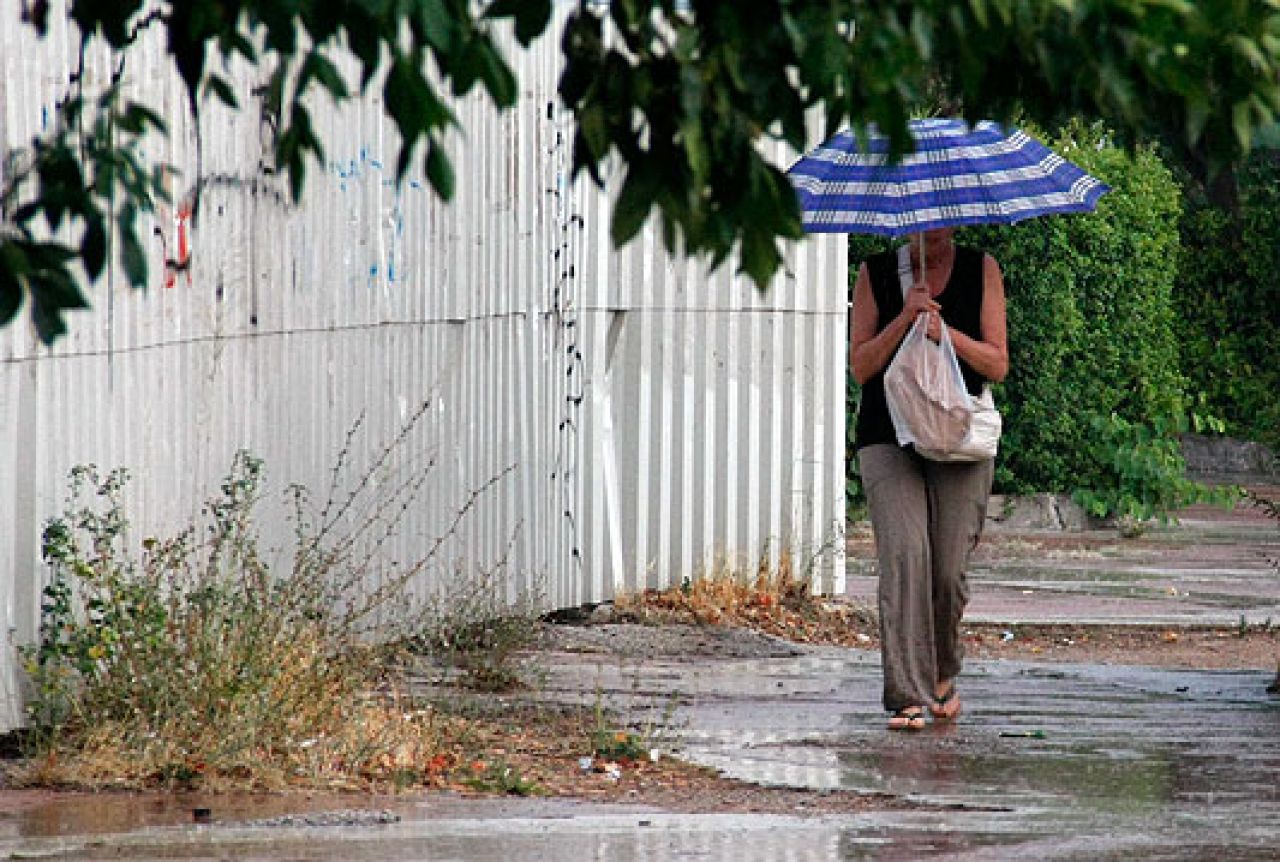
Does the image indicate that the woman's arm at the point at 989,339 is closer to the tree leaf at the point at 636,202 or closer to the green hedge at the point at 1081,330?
the tree leaf at the point at 636,202

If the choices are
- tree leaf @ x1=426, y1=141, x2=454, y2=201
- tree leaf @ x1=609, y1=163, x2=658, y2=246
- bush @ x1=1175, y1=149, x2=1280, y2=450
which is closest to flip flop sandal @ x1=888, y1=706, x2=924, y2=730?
tree leaf @ x1=609, y1=163, x2=658, y2=246

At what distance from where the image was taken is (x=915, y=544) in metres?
9.22

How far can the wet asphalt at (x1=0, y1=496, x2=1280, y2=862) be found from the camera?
6.77 metres

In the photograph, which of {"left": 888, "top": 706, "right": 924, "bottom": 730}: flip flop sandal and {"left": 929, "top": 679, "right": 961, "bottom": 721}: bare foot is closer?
{"left": 888, "top": 706, "right": 924, "bottom": 730}: flip flop sandal

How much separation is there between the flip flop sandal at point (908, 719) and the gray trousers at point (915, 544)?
23mm

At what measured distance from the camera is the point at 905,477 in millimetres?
9227

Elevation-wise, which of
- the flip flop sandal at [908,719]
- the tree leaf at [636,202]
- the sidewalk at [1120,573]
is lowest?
the sidewalk at [1120,573]

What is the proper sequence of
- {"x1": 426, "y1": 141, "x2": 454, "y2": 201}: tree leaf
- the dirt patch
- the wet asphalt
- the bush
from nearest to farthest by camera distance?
1. {"x1": 426, "y1": 141, "x2": 454, "y2": 201}: tree leaf
2. the wet asphalt
3. the dirt patch
4. the bush

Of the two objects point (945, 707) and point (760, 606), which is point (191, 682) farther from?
point (760, 606)

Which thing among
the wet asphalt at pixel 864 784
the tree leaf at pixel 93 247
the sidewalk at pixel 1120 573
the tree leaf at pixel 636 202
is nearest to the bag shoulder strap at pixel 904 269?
the wet asphalt at pixel 864 784

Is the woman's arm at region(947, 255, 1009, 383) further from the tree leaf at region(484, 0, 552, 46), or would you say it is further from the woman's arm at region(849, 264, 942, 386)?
the tree leaf at region(484, 0, 552, 46)

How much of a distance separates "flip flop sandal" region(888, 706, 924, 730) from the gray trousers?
2 cm

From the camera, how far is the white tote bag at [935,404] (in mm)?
9039

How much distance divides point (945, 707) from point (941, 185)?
186 cm
